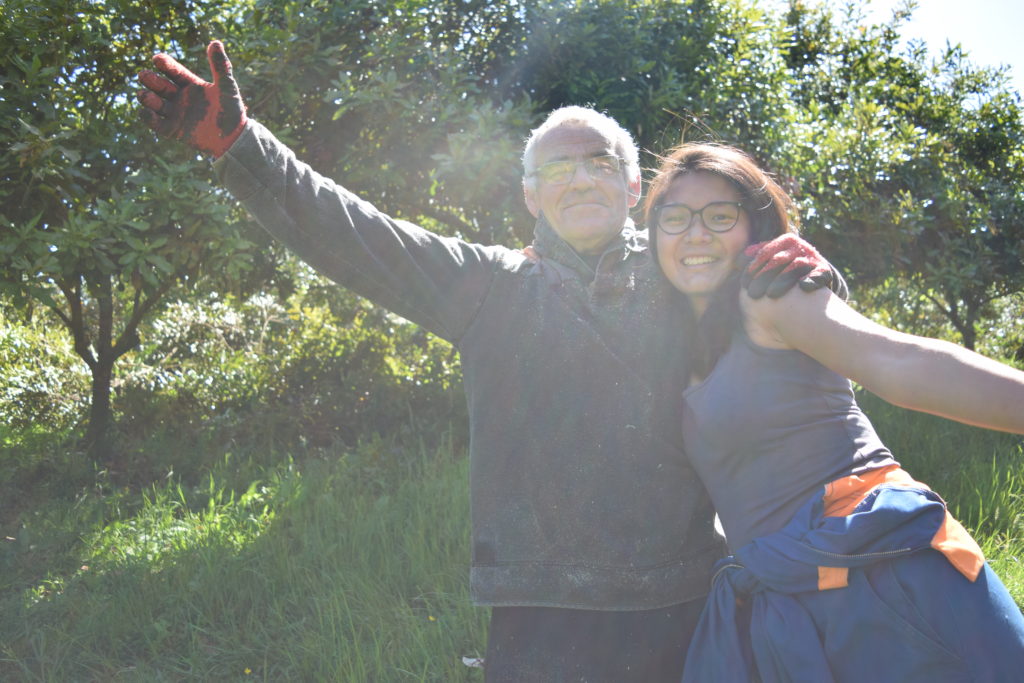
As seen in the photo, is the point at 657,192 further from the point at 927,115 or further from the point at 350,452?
the point at 927,115

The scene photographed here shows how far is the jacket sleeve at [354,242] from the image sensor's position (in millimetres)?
2070

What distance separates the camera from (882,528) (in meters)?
1.71

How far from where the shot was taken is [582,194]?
91.2 inches

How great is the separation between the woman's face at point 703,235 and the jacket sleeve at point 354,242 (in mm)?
462

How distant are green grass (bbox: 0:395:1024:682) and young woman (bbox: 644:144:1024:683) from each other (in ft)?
6.05

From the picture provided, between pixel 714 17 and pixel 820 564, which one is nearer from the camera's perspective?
pixel 820 564

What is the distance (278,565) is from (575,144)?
2.75 metres

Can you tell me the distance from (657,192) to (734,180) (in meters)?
0.20

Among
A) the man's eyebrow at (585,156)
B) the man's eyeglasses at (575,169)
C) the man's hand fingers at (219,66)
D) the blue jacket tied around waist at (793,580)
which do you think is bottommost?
the blue jacket tied around waist at (793,580)

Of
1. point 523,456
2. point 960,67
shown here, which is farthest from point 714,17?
point 523,456

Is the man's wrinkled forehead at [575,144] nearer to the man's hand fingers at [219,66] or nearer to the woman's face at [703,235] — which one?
the woman's face at [703,235]

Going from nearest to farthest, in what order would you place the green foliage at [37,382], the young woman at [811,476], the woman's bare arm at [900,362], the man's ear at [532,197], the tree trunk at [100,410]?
the woman's bare arm at [900,362] → the young woman at [811,476] → the man's ear at [532,197] → the tree trunk at [100,410] → the green foliage at [37,382]

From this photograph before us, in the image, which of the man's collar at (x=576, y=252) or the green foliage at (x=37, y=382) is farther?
the green foliage at (x=37, y=382)

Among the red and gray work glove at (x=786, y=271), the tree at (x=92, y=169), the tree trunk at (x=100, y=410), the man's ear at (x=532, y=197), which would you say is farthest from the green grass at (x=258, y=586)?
the red and gray work glove at (x=786, y=271)
